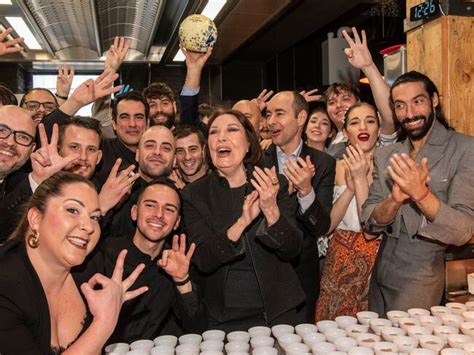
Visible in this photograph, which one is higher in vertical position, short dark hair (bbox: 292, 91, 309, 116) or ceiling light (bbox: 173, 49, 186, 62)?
ceiling light (bbox: 173, 49, 186, 62)

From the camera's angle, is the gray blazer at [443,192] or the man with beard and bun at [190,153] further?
the man with beard and bun at [190,153]

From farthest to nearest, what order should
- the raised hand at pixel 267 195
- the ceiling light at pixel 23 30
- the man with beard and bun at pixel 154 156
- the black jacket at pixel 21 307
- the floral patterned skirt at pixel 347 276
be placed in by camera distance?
the ceiling light at pixel 23 30 → the man with beard and bun at pixel 154 156 → the floral patterned skirt at pixel 347 276 → the raised hand at pixel 267 195 → the black jacket at pixel 21 307

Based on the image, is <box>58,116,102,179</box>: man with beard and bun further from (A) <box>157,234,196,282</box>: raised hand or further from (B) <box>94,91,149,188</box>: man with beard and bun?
(A) <box>157,234,196,282</box>: raised hand

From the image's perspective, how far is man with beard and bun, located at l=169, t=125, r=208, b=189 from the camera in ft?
11.4

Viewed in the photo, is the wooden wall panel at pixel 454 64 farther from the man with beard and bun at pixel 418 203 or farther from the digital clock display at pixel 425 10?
the man with beard and bun at pixel 418 203

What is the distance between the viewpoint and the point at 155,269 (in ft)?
8.38

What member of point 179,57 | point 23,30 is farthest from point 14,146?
point 179,57

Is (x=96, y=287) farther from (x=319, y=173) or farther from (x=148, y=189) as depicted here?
(x=319, y=173)

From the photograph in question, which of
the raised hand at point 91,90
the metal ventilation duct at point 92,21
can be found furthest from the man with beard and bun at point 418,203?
the metal ventilation duct at point 92,21

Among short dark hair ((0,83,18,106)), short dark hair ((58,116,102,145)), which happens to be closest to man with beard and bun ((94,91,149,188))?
short dark hair ((58,116,102,145))

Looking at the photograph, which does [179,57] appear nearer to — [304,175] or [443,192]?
[304,175]

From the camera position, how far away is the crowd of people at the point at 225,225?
5.98 feet

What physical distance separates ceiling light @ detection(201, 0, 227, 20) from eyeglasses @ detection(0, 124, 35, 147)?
3026 mm

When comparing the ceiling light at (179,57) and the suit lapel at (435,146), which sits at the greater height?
the ceiling light at (179,57)
